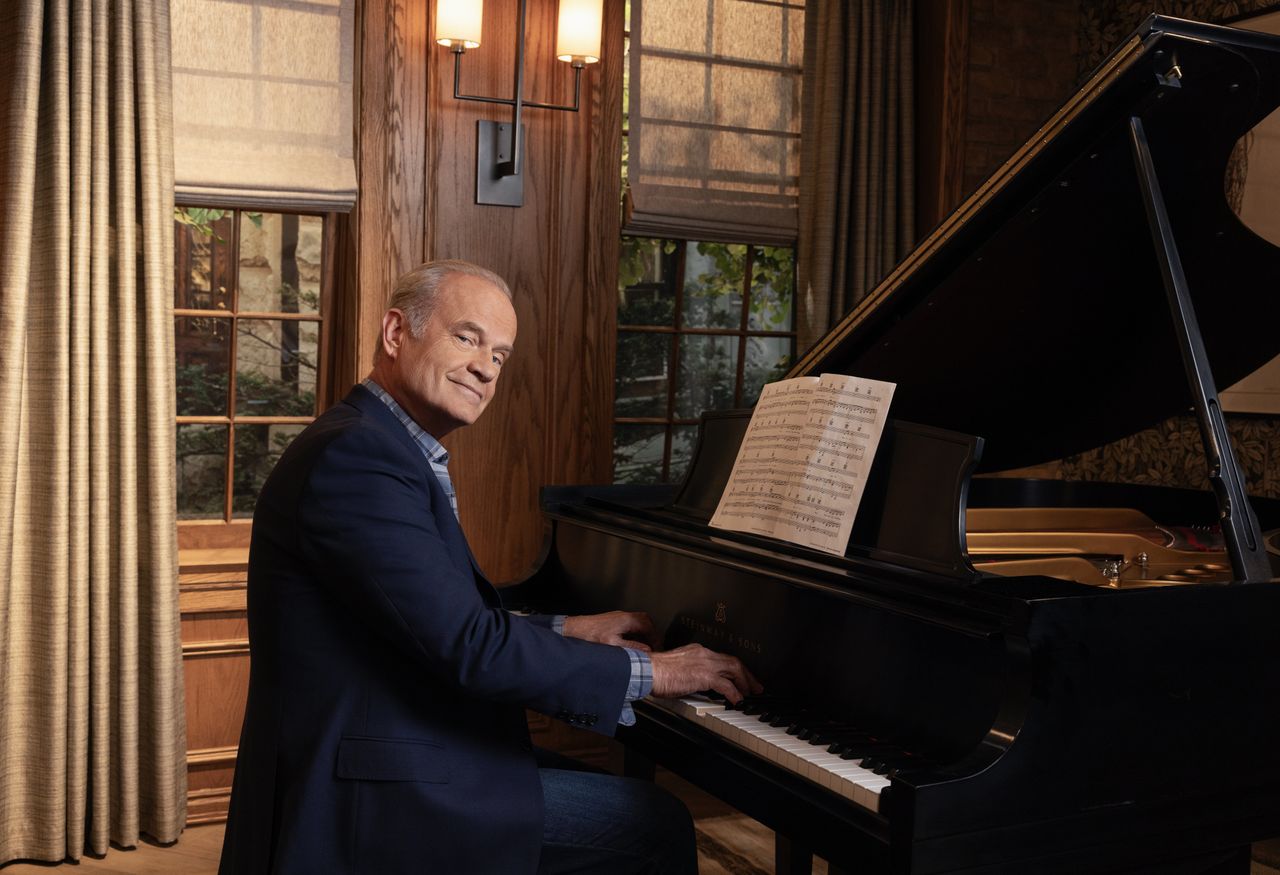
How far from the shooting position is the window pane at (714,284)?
445cm

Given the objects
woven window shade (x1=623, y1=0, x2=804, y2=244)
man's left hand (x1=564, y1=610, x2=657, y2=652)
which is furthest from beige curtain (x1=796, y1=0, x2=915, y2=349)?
man's left hand (x1=564, y1=610, x2=657, y2=652)

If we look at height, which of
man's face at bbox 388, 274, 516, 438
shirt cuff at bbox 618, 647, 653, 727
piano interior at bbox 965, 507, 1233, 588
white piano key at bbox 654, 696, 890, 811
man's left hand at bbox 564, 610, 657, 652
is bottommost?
white piano key at bbox 654, 696, 890, 811

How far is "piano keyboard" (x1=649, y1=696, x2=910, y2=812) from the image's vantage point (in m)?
1.76

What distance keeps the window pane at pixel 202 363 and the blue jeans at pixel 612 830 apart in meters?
2.11

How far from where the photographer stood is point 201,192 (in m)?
3.64

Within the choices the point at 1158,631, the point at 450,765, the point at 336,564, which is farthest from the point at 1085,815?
the point at 336,564

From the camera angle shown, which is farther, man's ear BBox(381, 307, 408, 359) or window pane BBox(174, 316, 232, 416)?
window pane BBox(174, 316, 232, 416)

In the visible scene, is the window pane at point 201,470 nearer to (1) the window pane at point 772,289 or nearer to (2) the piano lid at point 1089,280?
(1) the window pane at point 772,289

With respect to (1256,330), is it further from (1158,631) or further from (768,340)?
(768,340)

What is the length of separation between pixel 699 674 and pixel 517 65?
7.69 ft

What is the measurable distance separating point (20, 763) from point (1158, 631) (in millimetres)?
2921

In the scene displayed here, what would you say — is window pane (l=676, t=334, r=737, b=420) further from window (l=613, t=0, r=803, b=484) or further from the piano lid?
the piano lid

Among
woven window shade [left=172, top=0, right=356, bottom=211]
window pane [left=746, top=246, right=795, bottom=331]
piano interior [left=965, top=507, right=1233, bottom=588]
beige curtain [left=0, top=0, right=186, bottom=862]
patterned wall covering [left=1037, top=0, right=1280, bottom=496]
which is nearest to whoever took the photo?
piano interior [left=965, top=507, right=1233, bottom=588]

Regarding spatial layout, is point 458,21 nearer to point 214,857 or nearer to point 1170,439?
point 214,857
